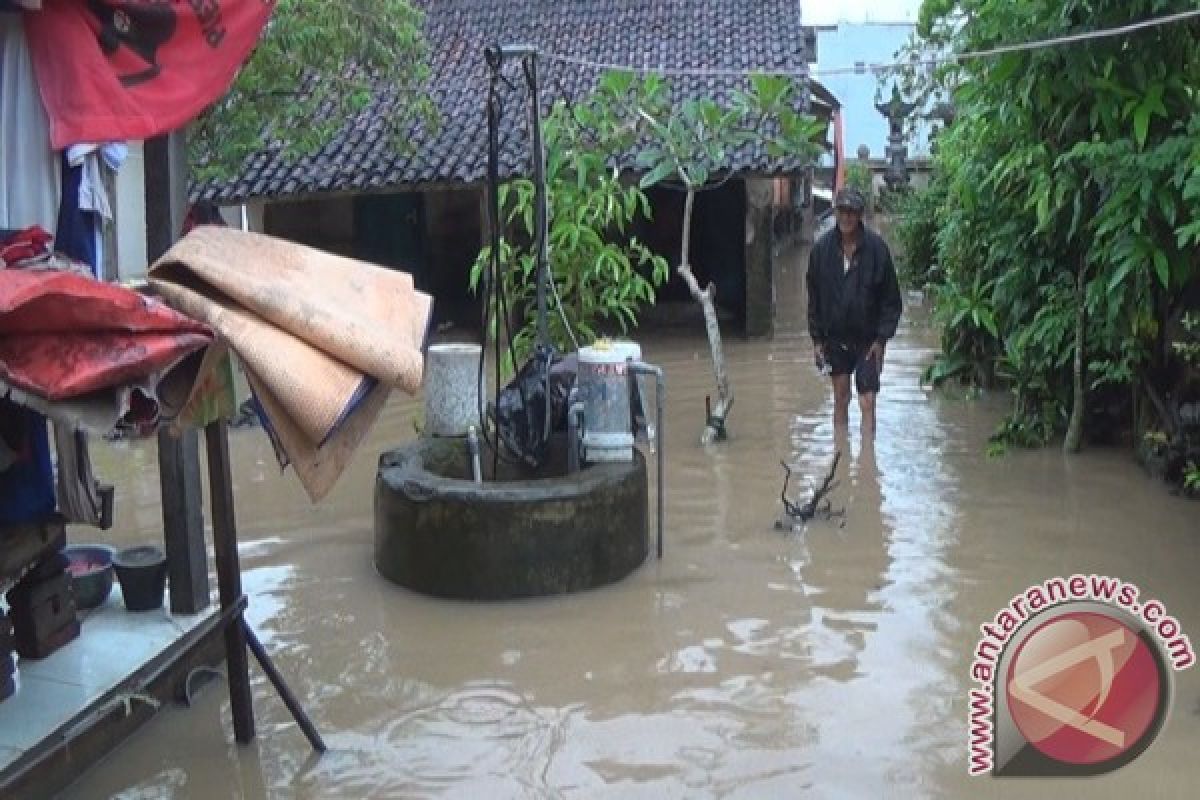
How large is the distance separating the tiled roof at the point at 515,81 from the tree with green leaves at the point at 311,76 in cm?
139

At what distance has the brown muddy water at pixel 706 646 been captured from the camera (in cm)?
472

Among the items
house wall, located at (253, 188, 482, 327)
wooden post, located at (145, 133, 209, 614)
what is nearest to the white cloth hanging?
wooden post, located at (145, 133, 209, 614)

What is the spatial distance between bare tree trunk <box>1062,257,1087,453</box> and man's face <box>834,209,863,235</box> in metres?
1.55

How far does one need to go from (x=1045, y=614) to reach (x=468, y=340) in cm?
1187

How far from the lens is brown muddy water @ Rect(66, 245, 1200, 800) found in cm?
472

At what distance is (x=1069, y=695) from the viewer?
168 inches

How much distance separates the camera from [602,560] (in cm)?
668

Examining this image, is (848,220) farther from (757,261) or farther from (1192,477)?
(757,261)

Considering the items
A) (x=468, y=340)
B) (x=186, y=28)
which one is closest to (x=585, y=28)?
(x=468, y=340)

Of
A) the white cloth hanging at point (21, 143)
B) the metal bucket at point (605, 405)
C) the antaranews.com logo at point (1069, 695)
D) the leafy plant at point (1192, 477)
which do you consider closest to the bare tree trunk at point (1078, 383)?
the leafy plant at point (1192, 477)

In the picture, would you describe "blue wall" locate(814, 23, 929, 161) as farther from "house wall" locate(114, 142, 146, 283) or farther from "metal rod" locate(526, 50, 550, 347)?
"metal rod" locate(526, 50, 550, 347)

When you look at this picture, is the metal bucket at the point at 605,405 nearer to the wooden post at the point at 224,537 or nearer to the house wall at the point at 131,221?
the wooden post at the point at 224,537

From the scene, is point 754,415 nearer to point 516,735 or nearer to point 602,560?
point 602,560

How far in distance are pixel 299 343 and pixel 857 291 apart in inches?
226
